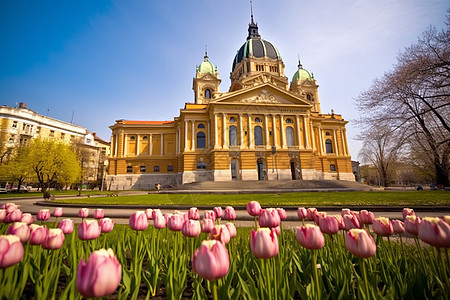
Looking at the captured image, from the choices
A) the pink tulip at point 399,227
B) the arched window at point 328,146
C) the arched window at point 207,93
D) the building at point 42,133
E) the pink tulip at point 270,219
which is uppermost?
the arched window at point 207,93

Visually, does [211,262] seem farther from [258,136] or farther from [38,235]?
[258,136]

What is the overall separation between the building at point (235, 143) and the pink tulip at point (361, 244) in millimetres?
29561

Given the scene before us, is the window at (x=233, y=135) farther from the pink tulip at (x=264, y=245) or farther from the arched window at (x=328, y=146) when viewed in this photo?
the pink tulip at (x=264, y=245)

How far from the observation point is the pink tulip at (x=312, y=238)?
1624 millimetres

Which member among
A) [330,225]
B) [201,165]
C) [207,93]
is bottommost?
[330,225]

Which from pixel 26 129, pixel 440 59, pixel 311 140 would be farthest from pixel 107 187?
pixel 440 59

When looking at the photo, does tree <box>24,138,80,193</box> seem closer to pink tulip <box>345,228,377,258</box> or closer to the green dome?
pink tulip <box>345,228,377,258</box>

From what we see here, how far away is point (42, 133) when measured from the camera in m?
47.9

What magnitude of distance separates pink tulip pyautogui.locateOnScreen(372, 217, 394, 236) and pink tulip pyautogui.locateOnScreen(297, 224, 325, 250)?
2.92ft

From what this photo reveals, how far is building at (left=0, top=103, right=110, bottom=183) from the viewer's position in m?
41.2

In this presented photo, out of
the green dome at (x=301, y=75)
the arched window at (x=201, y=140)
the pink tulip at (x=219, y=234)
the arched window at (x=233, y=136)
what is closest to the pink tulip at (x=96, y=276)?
the pink tulip at (x=219, y=234)

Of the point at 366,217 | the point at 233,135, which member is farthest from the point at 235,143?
the point at 366,217

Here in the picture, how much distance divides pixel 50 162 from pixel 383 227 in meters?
34.6

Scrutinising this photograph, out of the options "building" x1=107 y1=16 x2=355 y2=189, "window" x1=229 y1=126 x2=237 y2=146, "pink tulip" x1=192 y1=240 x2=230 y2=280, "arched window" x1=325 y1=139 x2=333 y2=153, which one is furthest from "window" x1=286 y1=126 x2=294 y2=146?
"pink tulip" x1=192 y1=240 x2=230 y2=280
